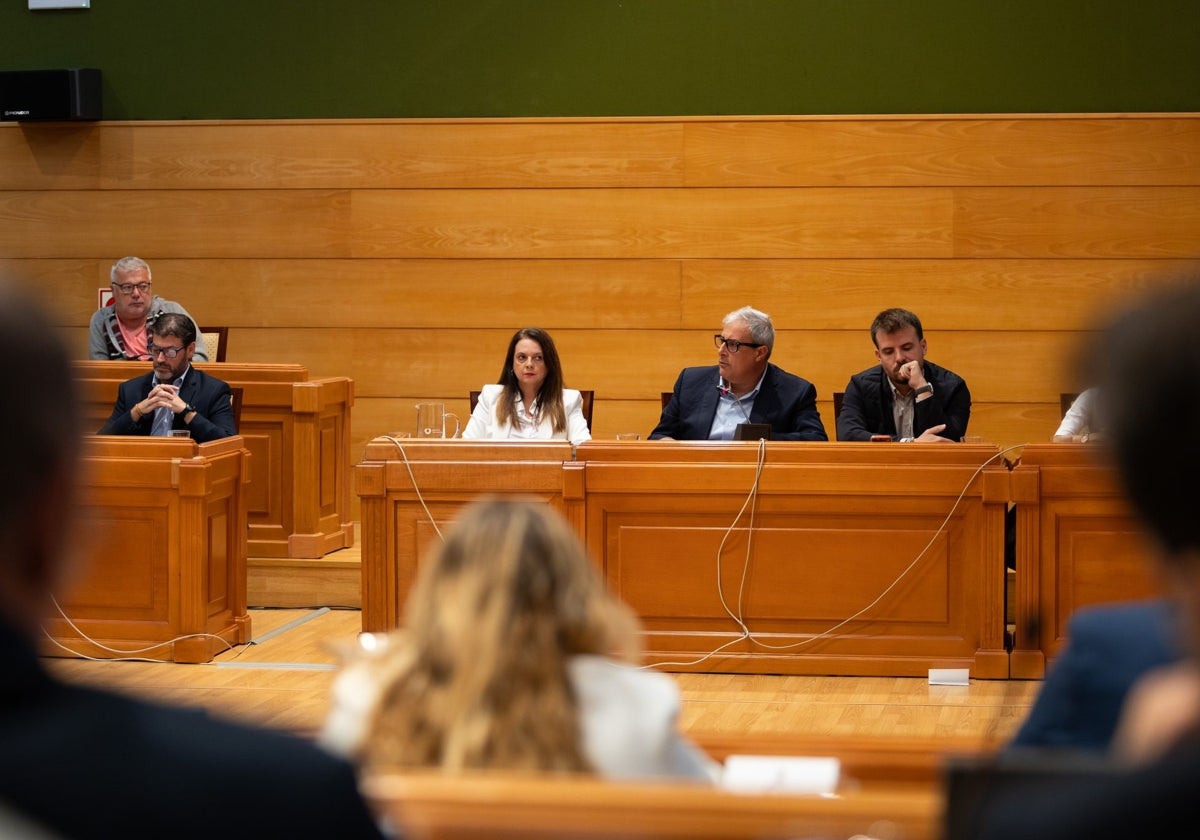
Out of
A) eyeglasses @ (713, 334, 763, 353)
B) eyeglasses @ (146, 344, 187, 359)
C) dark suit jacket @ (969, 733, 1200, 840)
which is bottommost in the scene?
dark suit jacket @ (969, 733, 1200, 840)

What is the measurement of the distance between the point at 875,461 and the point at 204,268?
15.8 feet

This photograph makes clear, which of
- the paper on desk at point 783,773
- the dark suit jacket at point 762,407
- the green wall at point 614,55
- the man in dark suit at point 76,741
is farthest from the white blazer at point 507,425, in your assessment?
the man in dark suit at point 76,741

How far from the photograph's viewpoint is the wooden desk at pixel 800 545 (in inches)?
212

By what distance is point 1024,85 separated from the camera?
27.0 feet

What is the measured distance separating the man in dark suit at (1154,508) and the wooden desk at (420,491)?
182 inches

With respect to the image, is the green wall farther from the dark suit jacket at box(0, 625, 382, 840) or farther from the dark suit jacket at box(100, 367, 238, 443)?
the dark suit jacket at box(0, 625, 382, 840)

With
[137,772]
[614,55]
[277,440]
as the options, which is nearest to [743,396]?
[277,440]

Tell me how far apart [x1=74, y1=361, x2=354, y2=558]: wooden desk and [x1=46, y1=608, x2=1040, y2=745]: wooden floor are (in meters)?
1.07

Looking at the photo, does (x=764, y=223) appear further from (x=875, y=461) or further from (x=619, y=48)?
(x=875, y=461)

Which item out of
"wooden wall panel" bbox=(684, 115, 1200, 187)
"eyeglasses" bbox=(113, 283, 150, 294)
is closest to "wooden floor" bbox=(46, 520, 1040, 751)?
"eyeglasses" bbox=(113, 283, 150, 294)

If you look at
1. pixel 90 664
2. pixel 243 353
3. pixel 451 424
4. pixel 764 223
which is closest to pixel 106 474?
pixel 90 664

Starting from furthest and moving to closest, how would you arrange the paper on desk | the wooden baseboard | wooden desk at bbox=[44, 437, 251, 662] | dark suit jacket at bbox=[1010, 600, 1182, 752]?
the wooden baseboard, wooden desk at bbox=[44, 437, 251, 662], the paper on desk, dark suit jacket at bbox=[1010, 600, 1182, 752]

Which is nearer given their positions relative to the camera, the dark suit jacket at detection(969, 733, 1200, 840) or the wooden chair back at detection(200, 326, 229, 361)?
the dark suit jacket at detection(969, 733, 1200, 840)

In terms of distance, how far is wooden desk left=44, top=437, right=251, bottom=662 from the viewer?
5.62 metres
